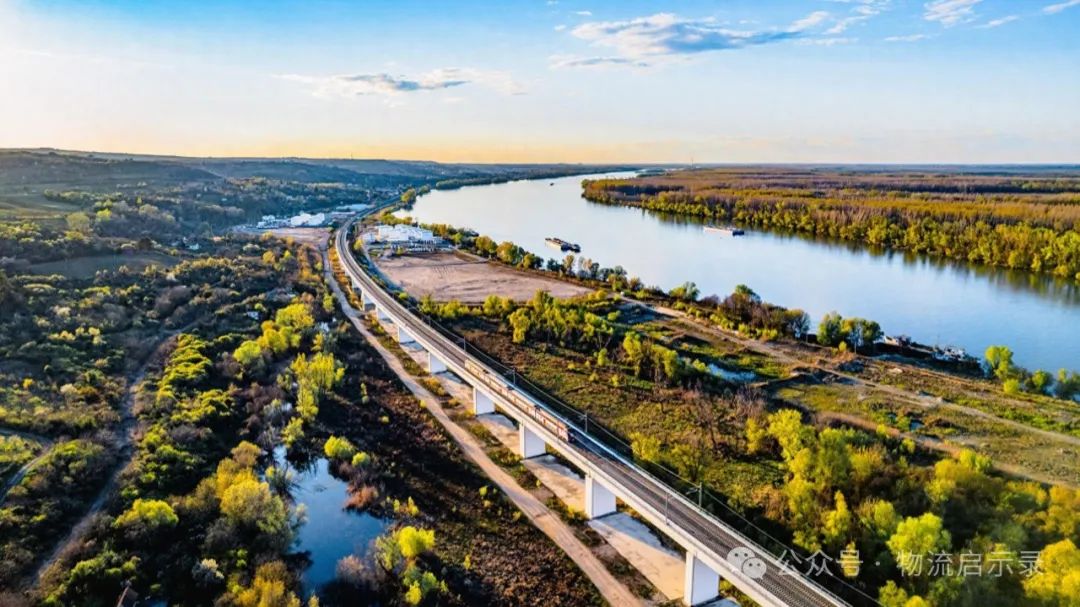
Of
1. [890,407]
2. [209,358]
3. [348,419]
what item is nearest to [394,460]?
[348,419]

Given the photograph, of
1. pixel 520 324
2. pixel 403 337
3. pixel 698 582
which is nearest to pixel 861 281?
pixel 520 324

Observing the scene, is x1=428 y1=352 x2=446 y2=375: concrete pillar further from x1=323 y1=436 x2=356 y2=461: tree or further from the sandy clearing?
the sandy clearing

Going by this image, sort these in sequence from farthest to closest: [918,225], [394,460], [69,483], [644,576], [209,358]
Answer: [918,225], [209,358], [394,460], [69,483], [644,576]

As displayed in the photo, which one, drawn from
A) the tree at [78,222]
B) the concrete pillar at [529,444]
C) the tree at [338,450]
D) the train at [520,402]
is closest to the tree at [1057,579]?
the train at [520,402]

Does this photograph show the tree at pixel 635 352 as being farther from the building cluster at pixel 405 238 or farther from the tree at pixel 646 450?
the building cluster at pixel 405 238

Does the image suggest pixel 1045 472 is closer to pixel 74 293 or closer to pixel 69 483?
pixel 69 483

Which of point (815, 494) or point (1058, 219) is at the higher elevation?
point (1058, 219)

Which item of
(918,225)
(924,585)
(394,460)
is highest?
(918,225)
